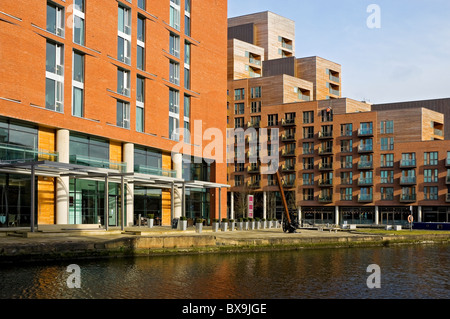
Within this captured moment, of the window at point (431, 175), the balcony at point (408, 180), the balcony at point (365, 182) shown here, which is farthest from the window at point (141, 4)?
the window at point (431, 175)

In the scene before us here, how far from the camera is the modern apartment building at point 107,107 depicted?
35.9 m

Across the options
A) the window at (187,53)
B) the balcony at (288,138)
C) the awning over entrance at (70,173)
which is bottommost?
the awning over entrance at (70,173)

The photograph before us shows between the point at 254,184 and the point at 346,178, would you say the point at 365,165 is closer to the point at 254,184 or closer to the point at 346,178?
the point at 346,178

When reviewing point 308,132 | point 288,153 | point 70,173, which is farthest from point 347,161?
point 70,173

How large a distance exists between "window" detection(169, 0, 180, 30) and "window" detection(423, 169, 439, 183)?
50546 mm

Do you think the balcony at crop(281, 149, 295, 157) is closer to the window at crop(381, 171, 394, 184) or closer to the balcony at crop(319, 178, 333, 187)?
the balcony at crop(319, 178, 333, 187)

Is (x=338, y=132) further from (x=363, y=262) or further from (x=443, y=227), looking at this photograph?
(x=363, y=262)

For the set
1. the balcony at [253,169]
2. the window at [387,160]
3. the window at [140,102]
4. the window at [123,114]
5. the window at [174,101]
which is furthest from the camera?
the balcony at [253,169]

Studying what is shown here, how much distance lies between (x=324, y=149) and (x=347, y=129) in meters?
4.98

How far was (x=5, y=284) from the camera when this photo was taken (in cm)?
1944

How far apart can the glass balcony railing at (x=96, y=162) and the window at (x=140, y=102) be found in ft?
14.2

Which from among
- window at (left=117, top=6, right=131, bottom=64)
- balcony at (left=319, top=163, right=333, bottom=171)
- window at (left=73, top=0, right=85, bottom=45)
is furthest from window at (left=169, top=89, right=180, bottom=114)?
balcony at (left=319, top=163, right=333, bottom=171)

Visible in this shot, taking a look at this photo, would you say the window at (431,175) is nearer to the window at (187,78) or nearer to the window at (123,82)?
the window at (187,78)
